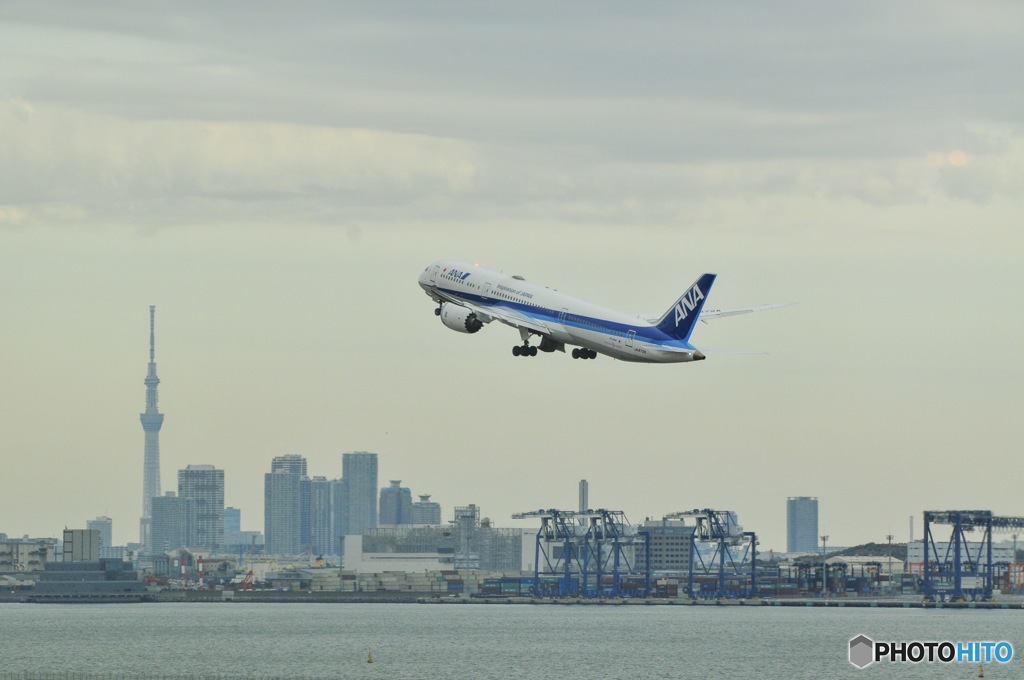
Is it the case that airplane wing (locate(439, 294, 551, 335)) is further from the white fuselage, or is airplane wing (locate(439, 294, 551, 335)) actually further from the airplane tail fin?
the airplane tail fin

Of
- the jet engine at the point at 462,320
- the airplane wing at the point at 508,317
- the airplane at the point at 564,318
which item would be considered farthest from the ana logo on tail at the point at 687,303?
the jet engine at the point at 462,320

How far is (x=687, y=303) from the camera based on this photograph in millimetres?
138000

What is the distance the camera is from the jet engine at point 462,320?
491 ft

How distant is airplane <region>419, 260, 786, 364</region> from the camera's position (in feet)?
448

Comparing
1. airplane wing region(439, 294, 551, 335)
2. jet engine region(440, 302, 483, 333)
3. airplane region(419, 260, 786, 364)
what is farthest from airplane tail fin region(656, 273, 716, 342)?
jet engine region(440, 302, 483, 333)

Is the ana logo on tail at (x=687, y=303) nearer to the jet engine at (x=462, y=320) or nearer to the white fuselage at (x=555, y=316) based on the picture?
the white fuselage at (x=555, y=316)

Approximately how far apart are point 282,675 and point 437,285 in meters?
53.5

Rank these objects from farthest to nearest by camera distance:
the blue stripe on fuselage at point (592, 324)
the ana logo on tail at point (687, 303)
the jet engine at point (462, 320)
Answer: the jet engine at point (462, 320)
the ana logo on tail at point (687, 303)
the blue stripe on fuselage at point (592, 324)

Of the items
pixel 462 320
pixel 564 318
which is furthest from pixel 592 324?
pixel 462 320

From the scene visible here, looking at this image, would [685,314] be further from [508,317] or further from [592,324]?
[508,317]

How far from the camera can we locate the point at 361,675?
7608 inches

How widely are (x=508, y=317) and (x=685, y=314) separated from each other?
15675 mm

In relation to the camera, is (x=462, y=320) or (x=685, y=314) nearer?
(x=685, y=314)

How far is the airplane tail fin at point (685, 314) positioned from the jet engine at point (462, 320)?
Result: 1746 cm
